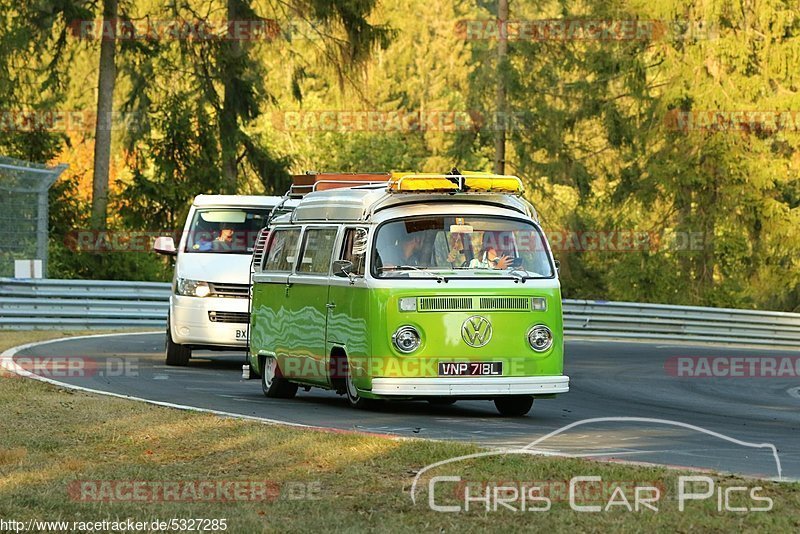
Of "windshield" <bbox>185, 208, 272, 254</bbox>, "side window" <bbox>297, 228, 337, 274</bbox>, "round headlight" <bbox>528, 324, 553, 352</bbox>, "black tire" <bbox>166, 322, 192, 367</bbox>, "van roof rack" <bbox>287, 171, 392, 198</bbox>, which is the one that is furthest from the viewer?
"windshield" <bbox>185, 208, 272, 254</bbox>

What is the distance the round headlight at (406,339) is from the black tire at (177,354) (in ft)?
26.2

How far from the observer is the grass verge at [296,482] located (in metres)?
8.22

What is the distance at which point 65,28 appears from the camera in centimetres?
3947

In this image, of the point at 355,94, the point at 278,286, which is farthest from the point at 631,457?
the point at 355,94

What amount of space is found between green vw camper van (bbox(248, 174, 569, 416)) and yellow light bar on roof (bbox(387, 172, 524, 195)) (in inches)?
0.5

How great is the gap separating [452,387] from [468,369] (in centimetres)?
25

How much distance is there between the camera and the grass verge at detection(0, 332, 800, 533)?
822cm

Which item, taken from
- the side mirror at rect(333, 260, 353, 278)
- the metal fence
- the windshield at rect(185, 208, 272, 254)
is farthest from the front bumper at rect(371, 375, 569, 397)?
the metal fence

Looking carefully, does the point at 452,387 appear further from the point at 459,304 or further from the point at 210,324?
the point at 210,324

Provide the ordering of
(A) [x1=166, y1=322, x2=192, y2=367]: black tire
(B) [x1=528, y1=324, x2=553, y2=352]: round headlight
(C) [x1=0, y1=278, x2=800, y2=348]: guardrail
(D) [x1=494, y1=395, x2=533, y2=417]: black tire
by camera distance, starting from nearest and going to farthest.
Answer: (B) [x1=528, y1=324, x2=553, y2=352]: round headlight
(D) [x1=494, y1=395, x2=533, y2=417]: black tire
(A) [x1=166, y1=322, x2=192, y2=367]: black tire
(C) [x1=0, y1=278, x2=800, y2=348]: guardrail

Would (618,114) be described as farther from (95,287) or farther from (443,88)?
(443,88)

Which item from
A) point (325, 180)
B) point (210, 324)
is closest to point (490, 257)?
point (325, 180)

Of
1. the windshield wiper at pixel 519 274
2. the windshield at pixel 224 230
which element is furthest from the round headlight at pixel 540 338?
the windshield at pixel 224 230

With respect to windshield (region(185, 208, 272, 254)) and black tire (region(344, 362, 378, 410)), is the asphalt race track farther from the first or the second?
windshield (region(185, 208, 272, 254))
